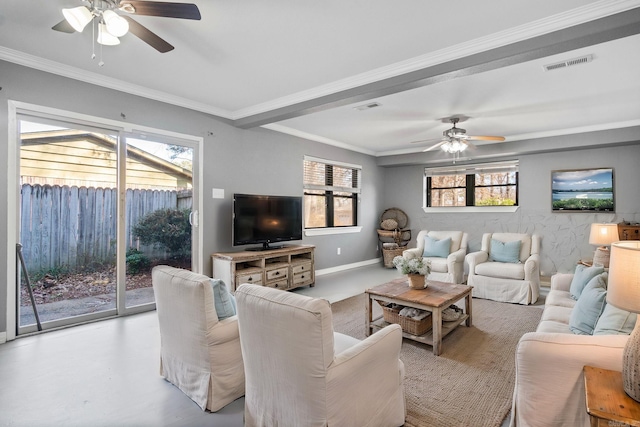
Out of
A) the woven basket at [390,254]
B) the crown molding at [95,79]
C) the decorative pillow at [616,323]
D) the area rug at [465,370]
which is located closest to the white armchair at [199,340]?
the area rug at [465,370]

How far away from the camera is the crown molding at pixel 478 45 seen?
2240 millimetres

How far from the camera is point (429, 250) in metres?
5.70

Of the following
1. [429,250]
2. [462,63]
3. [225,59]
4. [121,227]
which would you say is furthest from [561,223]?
[121,227]

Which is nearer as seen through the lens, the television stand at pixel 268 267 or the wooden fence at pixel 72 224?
the wooden fence at pixel 72 224

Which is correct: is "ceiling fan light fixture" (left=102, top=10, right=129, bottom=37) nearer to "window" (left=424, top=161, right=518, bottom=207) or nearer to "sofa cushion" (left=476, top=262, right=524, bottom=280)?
"sofa cushion" (left=476, top=262, right=524, bottom=280)

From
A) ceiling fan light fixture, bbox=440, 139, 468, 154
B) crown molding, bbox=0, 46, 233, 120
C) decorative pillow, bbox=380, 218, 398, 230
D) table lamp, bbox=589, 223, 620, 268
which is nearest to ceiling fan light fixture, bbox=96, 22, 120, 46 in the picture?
crown molding, bbox=0, 46, 233, 120

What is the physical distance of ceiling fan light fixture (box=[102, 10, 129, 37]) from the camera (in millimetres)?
1942

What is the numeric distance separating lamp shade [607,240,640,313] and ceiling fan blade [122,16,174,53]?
2794mm

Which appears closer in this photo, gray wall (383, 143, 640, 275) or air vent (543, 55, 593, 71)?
air vent (543, 55, 593, 71)

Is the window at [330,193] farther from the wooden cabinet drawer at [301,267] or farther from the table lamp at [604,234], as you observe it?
the table lamp at [604,234]

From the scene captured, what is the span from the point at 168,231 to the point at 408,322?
3.01 metres

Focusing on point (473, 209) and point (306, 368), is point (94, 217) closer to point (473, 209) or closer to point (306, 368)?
point (306, 368)

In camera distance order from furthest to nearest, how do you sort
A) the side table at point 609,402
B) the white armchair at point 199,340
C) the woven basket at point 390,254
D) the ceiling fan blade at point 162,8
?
the woven basket at point 390,254
the white armchair at point 199,340
the ceiling fan blade at point 162,8
the side table at point 609,402

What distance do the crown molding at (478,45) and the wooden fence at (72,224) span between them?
2234 mm
